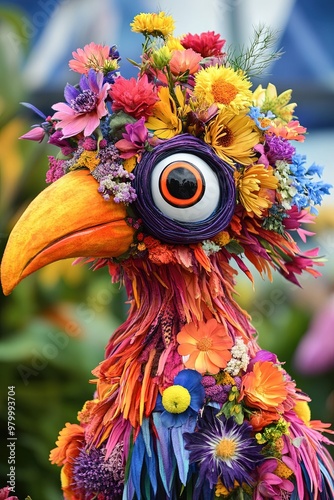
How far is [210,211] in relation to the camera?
1210 mm

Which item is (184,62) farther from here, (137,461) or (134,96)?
(137,461)

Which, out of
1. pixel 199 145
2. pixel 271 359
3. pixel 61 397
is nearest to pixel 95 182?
pixel 199 145

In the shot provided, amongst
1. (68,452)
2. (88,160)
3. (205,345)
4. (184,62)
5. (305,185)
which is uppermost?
(184,62)

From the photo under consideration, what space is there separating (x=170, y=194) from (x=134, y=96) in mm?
152

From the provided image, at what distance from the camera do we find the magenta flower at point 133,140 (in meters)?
1.19

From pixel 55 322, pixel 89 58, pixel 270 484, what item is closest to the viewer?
pixel 270 484

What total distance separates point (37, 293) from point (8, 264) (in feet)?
5.11

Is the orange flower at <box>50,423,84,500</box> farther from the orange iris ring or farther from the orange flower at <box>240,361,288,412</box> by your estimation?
the orange iris ring

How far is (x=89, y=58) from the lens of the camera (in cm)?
128

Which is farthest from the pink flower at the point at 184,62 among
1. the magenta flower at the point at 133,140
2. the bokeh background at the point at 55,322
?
the bokeh background at the point at 55,322

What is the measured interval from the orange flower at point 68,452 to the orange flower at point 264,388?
0.93 feet

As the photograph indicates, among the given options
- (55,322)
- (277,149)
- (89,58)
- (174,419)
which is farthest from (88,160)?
(55,322)

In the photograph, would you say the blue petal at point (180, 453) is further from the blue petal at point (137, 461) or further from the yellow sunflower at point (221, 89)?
the yellow sunflower at point (221, 89)

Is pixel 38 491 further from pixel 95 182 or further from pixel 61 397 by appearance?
pixel 95 182
